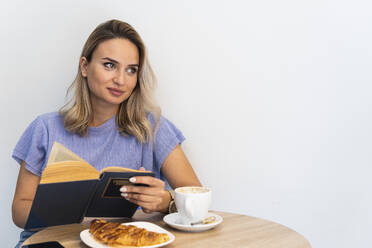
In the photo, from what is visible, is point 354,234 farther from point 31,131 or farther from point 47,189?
point 31,131

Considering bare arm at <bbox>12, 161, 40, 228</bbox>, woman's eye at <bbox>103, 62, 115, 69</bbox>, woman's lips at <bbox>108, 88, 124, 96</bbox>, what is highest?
woman's eye at <bbox>103, 62, 115, 69</bbox>

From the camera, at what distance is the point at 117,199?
112 cm

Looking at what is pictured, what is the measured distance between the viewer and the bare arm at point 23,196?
1.40m

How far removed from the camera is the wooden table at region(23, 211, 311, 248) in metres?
0.92

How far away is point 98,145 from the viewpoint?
1.55m

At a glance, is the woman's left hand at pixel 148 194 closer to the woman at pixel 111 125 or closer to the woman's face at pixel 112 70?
the woman at pixel 111 125

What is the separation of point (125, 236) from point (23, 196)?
2.46 ft

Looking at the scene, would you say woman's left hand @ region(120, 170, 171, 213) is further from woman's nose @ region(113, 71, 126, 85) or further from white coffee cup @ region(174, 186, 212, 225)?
woman's nose @ region(113, 71, 126, 85)

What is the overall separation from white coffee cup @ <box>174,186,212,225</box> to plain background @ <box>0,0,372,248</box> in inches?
21.4

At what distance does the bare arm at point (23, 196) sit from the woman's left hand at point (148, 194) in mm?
495

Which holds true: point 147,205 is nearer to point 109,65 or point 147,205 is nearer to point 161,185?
point 161,185

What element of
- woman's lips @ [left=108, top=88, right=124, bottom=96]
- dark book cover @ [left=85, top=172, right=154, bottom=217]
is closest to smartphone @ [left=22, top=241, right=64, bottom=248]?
dark book cover @ [left=85, top=172, right=154, bottom=217]

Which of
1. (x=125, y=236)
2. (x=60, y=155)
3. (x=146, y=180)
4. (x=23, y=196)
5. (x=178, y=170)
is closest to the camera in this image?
(x=125, y=236)

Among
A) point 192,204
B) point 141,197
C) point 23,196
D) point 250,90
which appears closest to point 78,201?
point 141,197
